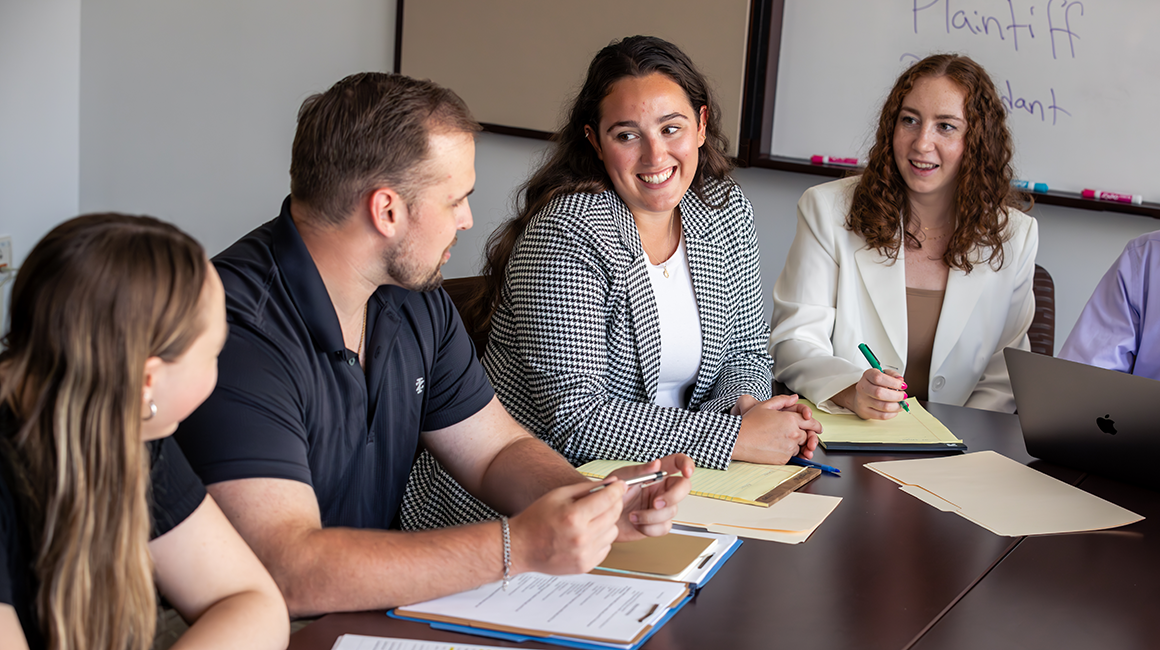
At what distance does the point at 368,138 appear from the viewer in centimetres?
126

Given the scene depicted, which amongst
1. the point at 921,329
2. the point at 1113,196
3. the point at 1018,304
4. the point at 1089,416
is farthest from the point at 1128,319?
the point at 1113,196

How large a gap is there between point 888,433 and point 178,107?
3.27m

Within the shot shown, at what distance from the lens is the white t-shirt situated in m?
1.96

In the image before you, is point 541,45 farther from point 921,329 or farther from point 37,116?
point 37,116

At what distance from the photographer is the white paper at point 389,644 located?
1009mm

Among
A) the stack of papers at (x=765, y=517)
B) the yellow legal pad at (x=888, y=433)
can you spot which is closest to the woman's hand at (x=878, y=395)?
the yellow legal pad at (x=888, y=433)

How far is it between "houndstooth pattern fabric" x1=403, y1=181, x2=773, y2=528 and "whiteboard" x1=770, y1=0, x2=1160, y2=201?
1.21 metres

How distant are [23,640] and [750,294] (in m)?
1.58

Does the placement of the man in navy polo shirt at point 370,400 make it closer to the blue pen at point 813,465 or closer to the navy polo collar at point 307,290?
the navy polo collar at point 307,290

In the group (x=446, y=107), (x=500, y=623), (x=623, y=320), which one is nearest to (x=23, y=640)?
(x=500, y=623)

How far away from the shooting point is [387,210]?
4.19 ft

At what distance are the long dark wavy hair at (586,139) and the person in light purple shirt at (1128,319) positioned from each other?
87cm

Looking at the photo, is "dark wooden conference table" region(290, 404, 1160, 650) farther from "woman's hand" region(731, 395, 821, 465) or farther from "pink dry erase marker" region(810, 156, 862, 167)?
"pink dry erase marker" region(810, 156, 862, 167)

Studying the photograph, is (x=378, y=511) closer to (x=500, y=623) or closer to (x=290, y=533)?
(x=290, y=533)
